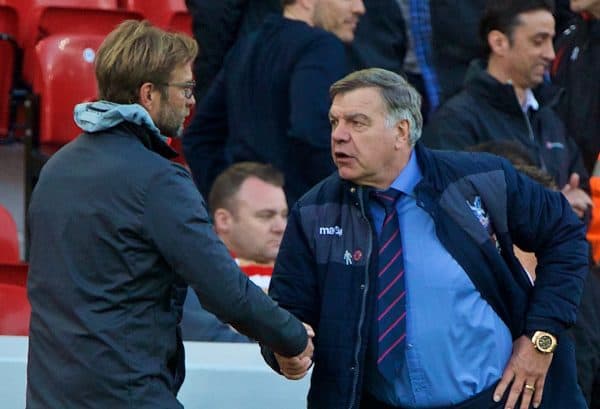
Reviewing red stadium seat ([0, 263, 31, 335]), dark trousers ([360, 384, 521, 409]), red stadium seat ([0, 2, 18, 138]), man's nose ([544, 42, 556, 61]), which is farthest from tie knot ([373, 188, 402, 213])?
red stadium seat ([0, 2, 18, 138])

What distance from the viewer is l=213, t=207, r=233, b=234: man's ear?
6.43 meters

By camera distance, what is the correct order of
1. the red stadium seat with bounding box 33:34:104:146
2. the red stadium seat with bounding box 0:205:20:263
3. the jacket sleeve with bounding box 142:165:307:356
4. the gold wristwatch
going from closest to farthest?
the jacket sleeve with bounding box 142:165:307:356
the gold wristwatch
the red stadium seat with bounding box 0:205:20:263
the red stadium seat with bounding box 33:34:104:146

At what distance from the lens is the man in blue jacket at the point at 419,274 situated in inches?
158

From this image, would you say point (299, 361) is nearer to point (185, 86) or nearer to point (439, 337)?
point (439, 337)

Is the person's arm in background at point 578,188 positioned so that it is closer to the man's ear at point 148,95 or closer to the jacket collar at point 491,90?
the jacket collar at point 491,90

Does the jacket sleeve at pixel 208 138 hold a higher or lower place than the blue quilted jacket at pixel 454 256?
lower

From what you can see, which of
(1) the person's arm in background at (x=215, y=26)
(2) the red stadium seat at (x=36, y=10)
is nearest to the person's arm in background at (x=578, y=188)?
(1) the person's arm in background at (x=215, y=26)

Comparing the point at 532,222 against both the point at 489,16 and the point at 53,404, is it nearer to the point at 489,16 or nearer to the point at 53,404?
the point at 53,404

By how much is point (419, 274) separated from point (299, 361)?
412 millimetres

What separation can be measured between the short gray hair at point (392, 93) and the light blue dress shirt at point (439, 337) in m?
0.30

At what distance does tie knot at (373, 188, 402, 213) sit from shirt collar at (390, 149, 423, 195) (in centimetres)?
2

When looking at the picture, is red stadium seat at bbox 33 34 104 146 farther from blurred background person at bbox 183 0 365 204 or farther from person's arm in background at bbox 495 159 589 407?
person's arm in background at bbox 495 159 589 407

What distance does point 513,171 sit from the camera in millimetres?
4219

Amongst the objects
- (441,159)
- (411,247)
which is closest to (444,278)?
(411,247)
